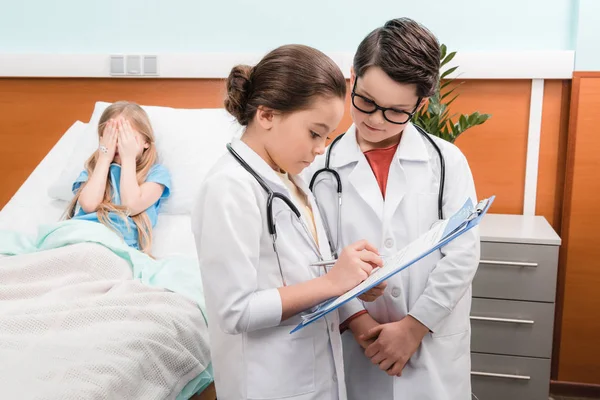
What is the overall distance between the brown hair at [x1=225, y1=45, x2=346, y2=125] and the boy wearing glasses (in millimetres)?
148

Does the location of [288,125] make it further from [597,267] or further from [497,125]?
[597,267]

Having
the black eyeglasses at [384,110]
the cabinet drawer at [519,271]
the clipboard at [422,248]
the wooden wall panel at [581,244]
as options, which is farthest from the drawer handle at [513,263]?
the clipboard at [422,248]

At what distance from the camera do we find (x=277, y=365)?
107 cm

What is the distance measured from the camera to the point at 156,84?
8.91 ft

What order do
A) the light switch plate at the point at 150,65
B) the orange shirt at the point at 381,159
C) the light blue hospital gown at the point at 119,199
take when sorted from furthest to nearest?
the light switch plate at the point at 150,65
the light blue hospital gown at the point at 119,199
the orange shirt at the point at 381,159

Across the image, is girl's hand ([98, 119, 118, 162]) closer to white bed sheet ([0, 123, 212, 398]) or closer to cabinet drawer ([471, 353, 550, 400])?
white bed sheet ([0, 123, 212, 398])

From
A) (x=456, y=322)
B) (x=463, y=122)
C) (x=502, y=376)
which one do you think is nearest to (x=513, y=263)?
(x=502, y=376)

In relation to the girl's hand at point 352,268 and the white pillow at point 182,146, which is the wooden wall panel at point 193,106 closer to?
the white pillow at point 182,146

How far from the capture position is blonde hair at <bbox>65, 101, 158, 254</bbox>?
197 cm

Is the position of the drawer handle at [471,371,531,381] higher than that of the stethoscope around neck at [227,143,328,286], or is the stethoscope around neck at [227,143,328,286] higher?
the stethoscope around neck at [227,143,328,286]

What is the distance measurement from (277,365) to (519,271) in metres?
1.26

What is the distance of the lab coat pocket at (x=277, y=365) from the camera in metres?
1.07

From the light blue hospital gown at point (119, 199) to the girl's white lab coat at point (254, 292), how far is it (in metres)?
0.91

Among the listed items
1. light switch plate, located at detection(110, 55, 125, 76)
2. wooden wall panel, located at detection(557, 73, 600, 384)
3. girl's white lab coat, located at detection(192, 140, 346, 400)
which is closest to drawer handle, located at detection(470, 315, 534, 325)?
wooden wall panel, located at detection(557, 73, 600, 384)
